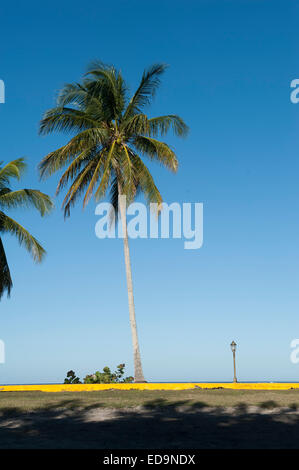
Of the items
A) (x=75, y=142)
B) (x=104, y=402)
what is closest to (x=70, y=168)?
(x=75, y=142)

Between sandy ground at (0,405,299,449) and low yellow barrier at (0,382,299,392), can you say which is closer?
sandy ground at (0,405,299,449)

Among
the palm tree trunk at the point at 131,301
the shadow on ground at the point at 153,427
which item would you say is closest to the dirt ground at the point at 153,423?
the shadow on ground at the point at 153,427

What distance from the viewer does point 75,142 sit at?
2167 cm

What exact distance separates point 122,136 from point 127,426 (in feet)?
53.8

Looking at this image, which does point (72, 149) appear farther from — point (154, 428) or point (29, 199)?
point (154, 428)

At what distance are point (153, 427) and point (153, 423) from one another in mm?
383

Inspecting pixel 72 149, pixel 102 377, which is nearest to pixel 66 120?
pixel 72 149

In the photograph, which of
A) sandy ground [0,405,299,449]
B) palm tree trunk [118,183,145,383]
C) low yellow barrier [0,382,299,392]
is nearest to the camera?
sandy ground [0,405,299,449]

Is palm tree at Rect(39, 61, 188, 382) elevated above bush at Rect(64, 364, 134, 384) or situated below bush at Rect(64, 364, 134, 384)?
above

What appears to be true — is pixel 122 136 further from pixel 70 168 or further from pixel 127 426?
pixel 127 426

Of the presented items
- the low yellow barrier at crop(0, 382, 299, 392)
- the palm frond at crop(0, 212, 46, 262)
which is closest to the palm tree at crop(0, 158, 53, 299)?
the palm frond at crop(0, 212, 46, 262)

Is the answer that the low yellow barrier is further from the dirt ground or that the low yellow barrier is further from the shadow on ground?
the shadow on ground

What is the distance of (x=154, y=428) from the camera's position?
7.47m

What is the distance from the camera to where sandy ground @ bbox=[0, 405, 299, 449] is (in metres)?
6.35
